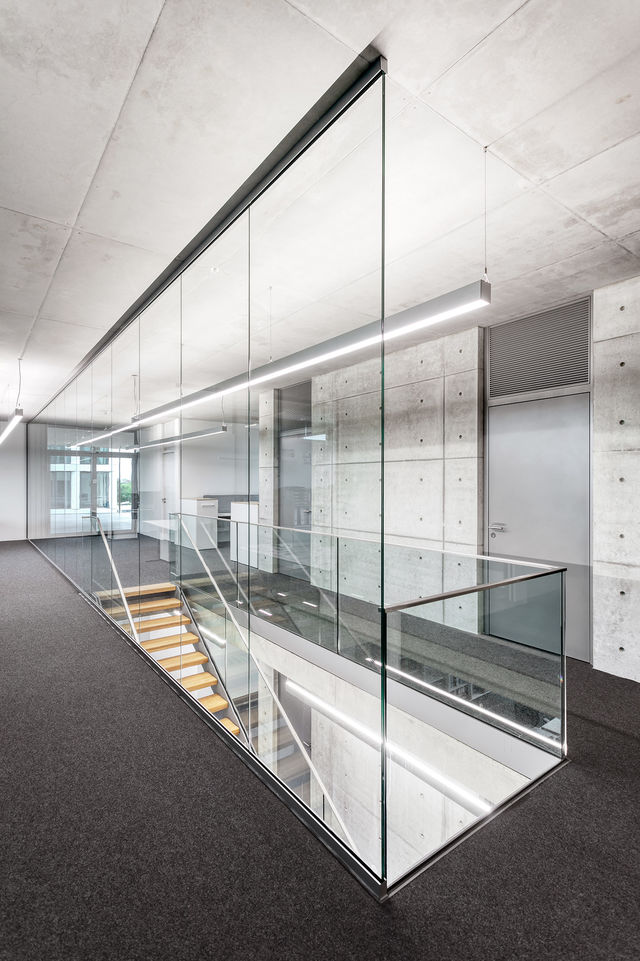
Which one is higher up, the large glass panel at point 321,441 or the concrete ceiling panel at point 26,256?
the concrete ceiling panel at point 26,256

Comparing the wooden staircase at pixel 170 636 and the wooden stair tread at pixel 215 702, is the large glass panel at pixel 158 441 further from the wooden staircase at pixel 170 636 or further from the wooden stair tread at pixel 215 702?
the wooden stair tread at pixel 215 702

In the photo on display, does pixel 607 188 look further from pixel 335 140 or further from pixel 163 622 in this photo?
pixel 163 622

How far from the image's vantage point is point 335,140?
2.27 m

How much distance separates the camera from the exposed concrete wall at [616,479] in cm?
362

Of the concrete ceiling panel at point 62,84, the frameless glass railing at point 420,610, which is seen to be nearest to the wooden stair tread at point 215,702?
the frameless glass railing at point 420,610

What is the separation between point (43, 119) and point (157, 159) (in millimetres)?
483

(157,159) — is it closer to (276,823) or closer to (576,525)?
(276,823)

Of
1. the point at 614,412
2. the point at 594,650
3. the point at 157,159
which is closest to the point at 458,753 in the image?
the point at 594,650

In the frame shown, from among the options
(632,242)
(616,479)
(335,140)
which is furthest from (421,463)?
(335,140)

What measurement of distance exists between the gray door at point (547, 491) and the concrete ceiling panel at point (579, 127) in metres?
2.16

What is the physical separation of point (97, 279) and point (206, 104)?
215 centimetres

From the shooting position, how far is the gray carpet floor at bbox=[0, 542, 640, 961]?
148 centimetres

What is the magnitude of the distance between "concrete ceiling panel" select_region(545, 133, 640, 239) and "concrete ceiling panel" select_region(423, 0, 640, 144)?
535 millimetres

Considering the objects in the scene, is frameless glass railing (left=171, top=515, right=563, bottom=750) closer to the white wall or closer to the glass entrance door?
the glass entrance door
